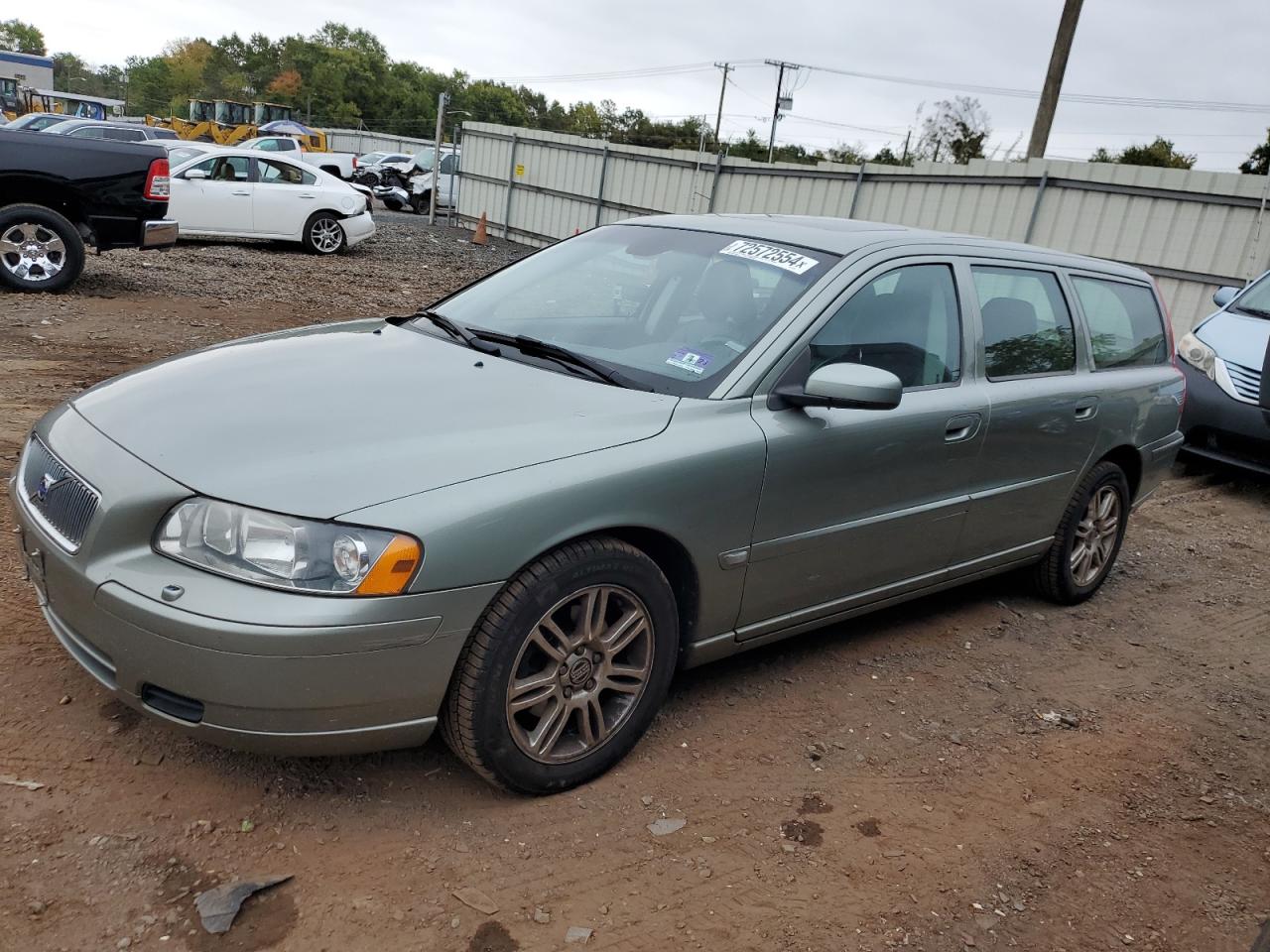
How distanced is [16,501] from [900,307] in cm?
300

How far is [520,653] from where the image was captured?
2762 mm

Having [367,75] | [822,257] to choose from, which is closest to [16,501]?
[822,257]

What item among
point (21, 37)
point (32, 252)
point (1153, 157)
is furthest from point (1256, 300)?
point (21, 37)

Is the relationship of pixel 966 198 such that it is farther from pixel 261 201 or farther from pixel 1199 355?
pixel 261 201

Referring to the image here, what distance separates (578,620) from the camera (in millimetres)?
2926

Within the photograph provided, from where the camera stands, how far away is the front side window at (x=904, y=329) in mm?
3568

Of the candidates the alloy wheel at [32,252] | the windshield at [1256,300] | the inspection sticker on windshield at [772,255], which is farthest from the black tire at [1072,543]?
the alloy wheel at [32,252]

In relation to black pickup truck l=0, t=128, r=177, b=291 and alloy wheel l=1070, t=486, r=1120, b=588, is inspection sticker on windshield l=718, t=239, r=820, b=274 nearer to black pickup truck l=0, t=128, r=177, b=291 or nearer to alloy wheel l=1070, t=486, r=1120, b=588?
alloy wheel l=1070, t=486, r=1120, b=588

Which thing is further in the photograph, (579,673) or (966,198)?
(966,198)

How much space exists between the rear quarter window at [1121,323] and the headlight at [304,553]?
360 cm

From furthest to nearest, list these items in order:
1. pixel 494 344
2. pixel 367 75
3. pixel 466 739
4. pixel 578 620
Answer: pixel 367 75
pixel 494 344
pixel 578 620
pixel 466 739

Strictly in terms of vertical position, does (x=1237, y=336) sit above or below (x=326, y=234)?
above

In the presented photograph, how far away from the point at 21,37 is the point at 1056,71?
15862 centimetres

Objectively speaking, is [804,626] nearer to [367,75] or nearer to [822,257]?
[822,257]
